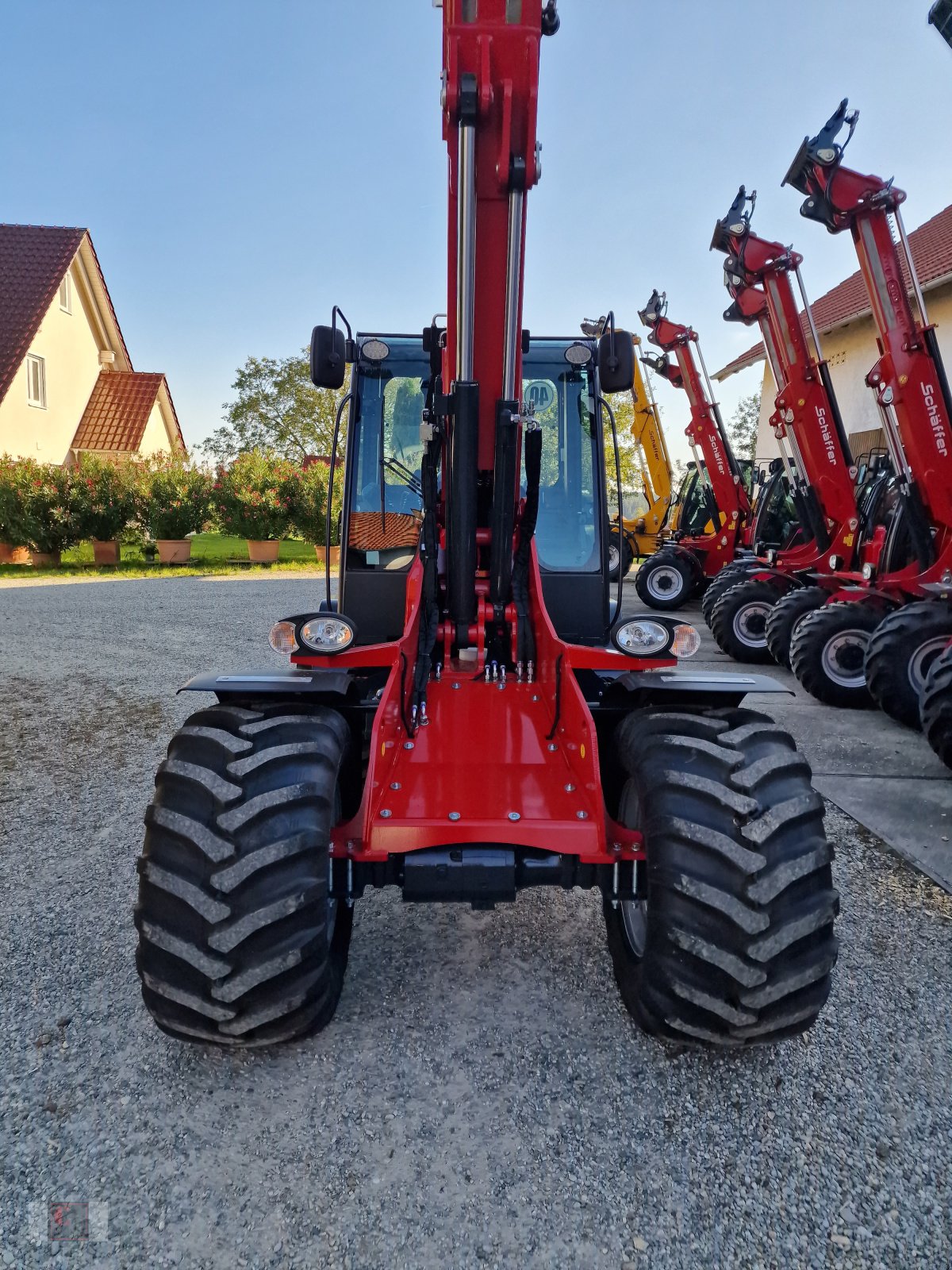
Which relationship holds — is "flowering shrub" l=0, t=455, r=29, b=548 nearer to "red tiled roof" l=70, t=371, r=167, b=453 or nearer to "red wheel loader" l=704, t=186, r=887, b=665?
"red tiled roof" l=70, t=371, r=167, b=453

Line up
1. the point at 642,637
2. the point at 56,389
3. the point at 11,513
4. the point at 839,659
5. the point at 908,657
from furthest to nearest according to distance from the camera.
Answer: the point at 56,389
the point at 11,513
the point at 839,659
the point at 908,657
the point at 642,637

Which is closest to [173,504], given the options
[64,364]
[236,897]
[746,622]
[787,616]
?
[64,364]

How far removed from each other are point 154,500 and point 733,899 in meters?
19.2

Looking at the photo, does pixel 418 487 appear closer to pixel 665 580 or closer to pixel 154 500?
pixel 665 580

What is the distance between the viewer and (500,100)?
2.57m

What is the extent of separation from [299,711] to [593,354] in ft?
8.20

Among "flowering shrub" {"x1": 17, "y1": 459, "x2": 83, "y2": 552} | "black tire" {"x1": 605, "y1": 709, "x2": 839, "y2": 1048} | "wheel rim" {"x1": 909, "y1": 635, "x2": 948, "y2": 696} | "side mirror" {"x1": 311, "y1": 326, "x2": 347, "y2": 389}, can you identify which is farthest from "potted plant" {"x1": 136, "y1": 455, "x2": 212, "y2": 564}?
"black tire" {"x1": 605, "y1": 709, "x2": 839, "y2": 1048}

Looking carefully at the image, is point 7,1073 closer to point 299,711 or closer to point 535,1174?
point 299,711

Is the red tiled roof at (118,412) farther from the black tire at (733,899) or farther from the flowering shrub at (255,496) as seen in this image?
the black tire at (733,899)

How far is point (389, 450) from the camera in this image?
14.0ft

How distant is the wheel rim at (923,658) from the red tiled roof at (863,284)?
8.82m

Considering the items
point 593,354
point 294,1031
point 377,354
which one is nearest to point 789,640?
point 593,354

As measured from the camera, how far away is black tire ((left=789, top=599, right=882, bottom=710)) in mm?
7137

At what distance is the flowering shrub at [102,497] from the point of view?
60.4 feet
